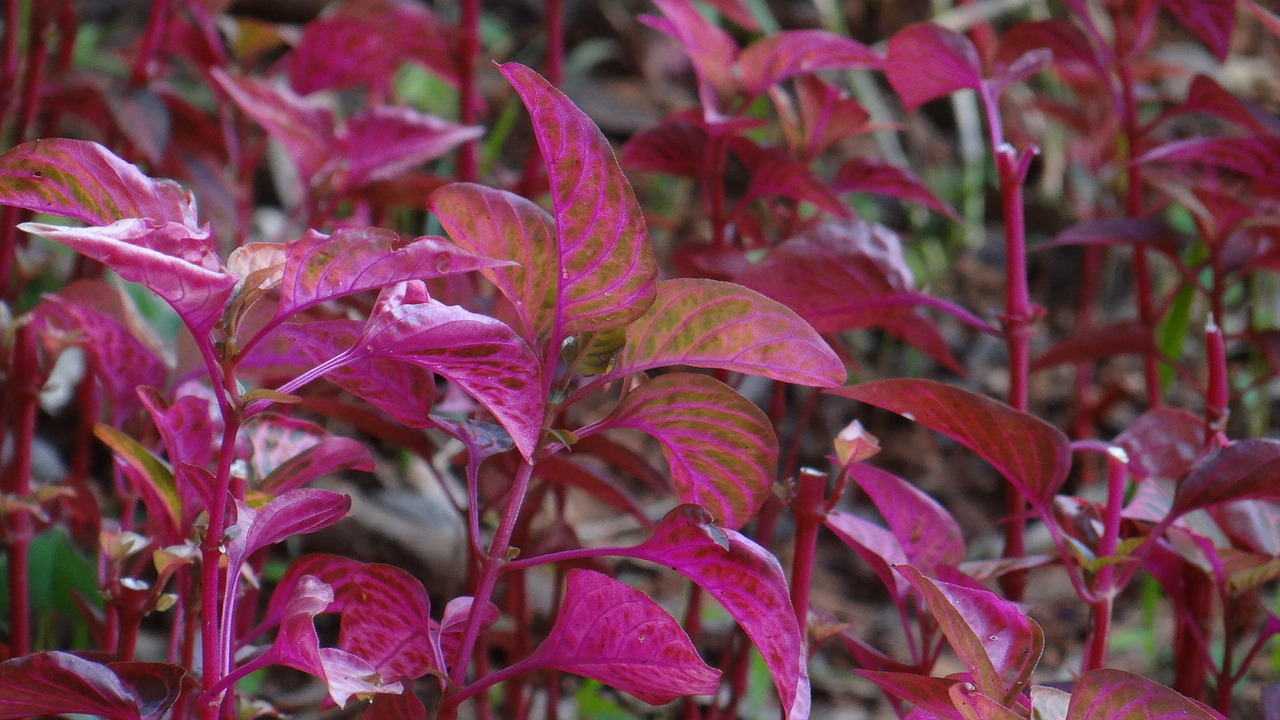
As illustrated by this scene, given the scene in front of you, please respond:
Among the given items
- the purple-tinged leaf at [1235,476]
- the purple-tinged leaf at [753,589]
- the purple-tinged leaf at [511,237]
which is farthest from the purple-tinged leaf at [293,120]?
the purple-tinged leaf at [1235,476]

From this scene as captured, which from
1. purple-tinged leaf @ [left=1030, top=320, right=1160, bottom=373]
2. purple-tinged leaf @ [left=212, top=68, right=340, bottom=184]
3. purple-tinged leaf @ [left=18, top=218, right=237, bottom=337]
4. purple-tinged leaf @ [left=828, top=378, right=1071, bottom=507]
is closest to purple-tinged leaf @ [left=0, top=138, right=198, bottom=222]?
purple-tinged leaf @ [left=18, top=218, right=237, bottom=337]

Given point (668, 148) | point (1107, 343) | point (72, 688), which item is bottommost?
point (1107, 343)

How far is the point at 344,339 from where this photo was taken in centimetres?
54

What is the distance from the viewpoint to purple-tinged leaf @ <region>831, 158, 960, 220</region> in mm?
848

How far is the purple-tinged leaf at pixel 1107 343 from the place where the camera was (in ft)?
3.11

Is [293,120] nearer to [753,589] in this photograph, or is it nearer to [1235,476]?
[753,589]

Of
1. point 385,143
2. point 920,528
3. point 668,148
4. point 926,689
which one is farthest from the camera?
point 385,143

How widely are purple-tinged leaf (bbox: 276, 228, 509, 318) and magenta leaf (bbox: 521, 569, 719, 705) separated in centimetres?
16

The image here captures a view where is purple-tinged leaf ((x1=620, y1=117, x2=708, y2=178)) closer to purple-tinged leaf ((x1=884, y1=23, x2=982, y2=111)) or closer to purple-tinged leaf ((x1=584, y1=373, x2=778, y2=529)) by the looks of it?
purple-tinged leaf ((x1=884, y1=23, x2=982, y2=111))

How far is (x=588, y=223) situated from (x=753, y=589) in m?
0.18

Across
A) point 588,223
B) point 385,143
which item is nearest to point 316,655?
point 588,223

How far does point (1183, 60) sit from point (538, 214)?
5.84ft

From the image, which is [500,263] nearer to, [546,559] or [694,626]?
[546,559]

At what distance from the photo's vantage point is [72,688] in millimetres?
497
